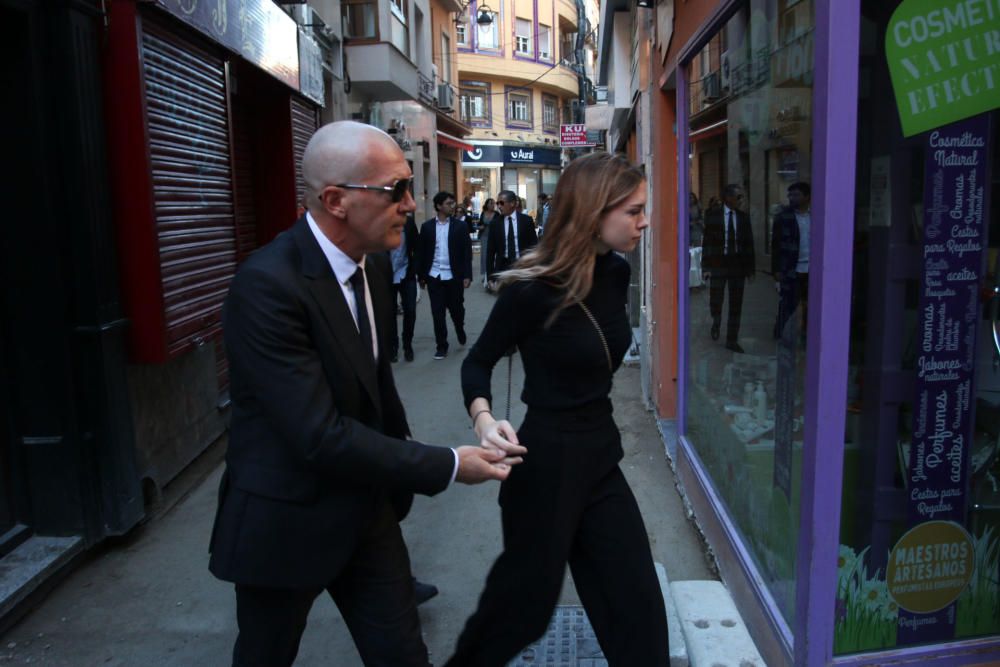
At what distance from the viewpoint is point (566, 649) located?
10.9 ft

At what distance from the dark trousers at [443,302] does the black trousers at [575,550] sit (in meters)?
7.23

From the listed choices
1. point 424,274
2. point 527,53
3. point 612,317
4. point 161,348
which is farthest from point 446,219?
point 527,53

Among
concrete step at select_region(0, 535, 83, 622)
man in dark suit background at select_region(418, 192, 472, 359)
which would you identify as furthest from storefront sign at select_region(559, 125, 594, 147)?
concrete step at select_region(0, 535, 83, 622)

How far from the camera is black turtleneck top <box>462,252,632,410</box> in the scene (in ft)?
8.23

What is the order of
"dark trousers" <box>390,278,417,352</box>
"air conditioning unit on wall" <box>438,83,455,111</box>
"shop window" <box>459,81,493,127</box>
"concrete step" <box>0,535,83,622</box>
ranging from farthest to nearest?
1. "shop window" <box>459,81,493,127</box>
2. "air conditioning unit on wall" <box>438,83,455,111</box>
3. "dark trousers" <box>390,278,417,352</box>
4. "concrete step" <box>0,535,83,622</box>

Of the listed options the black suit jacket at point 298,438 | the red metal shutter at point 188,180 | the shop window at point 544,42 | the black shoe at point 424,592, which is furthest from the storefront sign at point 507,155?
the black suit jacket at point 298,438

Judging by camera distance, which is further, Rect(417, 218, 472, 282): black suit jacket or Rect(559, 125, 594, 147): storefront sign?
Rect(559, 125, 594, 147): storefront sign

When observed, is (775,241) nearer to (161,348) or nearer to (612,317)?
(612,317)

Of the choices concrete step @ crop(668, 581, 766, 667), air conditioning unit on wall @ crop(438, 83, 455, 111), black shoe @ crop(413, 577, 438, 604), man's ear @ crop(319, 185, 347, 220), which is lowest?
black shoe @ crop(413, 577, 438, 604)

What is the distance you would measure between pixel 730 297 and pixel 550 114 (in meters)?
45.3

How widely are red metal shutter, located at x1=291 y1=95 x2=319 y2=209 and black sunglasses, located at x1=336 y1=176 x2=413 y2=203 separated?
6.06 metres

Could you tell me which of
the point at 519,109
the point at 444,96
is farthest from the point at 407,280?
the point at 519,109

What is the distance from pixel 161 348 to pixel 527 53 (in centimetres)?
4169

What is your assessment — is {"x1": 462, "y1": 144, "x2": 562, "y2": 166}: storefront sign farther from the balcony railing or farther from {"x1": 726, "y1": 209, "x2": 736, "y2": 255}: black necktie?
{"x1": 726, "y1": 209, "x2": 736, "y2": 255}: black necktie
